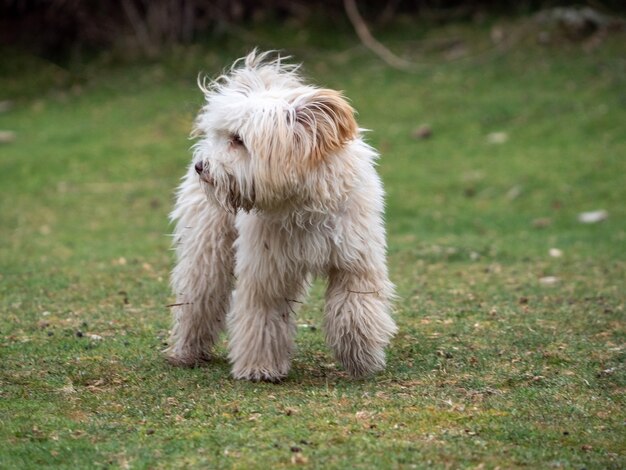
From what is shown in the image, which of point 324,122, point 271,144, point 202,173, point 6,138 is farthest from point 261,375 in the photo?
point 6,138

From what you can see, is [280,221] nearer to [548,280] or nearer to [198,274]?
[198,274]

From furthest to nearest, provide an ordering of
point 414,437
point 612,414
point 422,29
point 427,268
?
point 422,29, point 427,268, point 612,414, point 414,437

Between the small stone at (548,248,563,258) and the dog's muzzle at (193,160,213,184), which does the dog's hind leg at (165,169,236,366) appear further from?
the small stone at (548,248,563,258)

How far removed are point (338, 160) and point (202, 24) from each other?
16.1 meters

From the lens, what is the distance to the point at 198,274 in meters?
6.84

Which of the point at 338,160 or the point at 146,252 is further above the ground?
the point at 338,160

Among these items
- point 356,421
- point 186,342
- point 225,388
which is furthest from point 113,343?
point 356,421

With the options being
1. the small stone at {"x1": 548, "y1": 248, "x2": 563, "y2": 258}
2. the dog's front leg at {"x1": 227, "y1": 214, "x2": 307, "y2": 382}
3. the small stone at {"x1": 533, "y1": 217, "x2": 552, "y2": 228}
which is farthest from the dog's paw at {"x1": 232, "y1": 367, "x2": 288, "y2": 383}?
the small stone at {"x1": 533, "y1": 217, "x2": 552, "y2": 228}

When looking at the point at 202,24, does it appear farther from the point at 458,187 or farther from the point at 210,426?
the point at 210,426

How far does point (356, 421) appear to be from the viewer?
5395 mm

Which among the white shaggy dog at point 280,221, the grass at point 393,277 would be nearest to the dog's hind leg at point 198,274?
the white shaggy dog at point 280,221

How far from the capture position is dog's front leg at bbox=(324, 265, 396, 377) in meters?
6.26

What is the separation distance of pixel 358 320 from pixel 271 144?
116 cm

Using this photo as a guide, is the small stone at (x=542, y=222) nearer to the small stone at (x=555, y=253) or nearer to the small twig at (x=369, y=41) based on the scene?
the small stone at (x=555, y=253)
